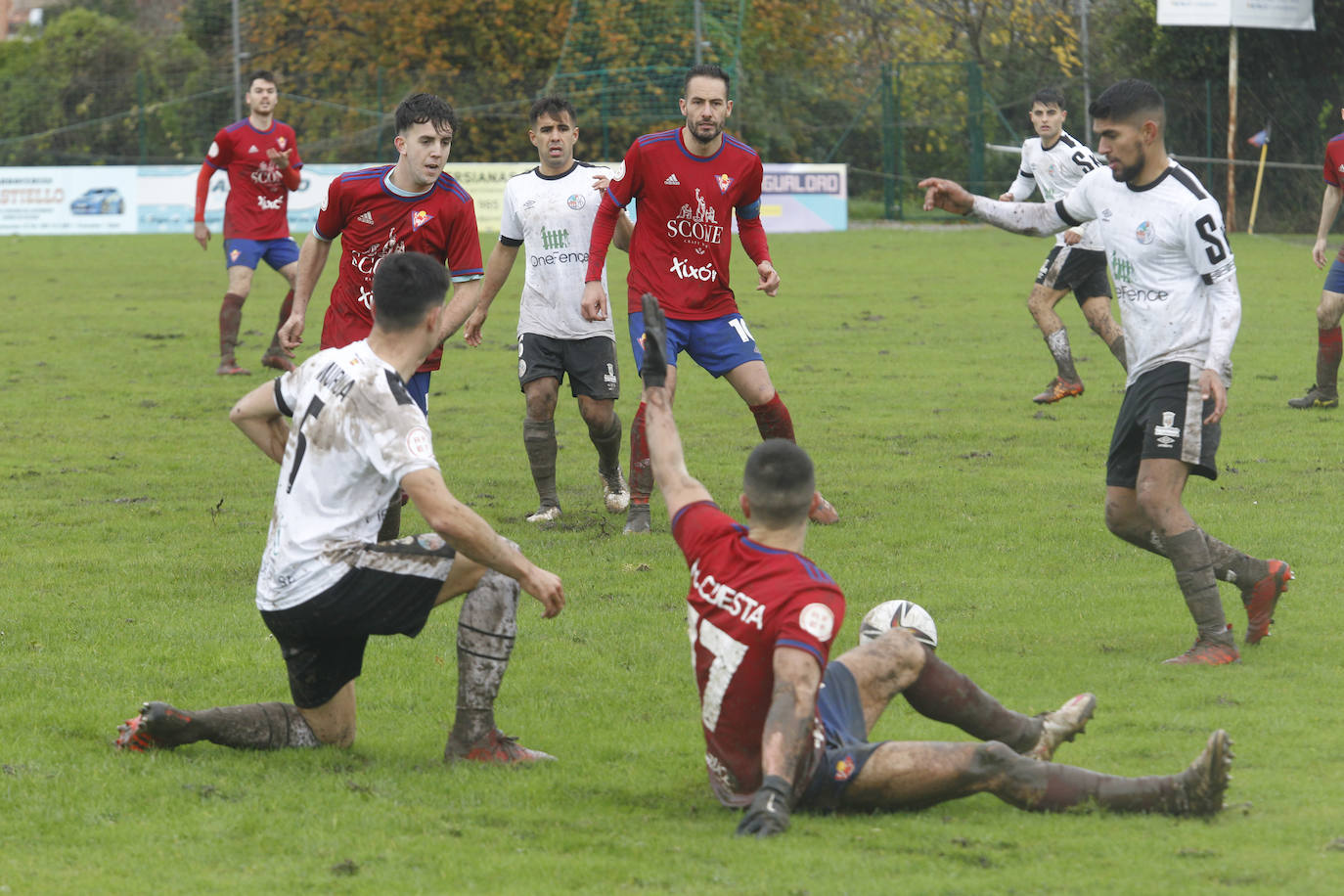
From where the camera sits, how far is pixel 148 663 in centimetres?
636

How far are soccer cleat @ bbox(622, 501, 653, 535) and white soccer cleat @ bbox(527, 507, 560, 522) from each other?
0.47 metres

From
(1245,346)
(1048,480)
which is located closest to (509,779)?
(1048,480)

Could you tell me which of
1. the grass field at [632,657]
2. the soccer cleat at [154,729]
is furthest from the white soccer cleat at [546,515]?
the soccer cleat at [154,729]

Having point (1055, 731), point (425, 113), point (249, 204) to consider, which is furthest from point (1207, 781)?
point (249, 204)

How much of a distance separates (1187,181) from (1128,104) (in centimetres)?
44

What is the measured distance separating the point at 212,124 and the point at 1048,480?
34.6m

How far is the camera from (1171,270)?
626 centimetres

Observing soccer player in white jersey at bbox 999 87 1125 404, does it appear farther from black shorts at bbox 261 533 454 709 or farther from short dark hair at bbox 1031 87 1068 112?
black shorts at bbox 261 533 454 709

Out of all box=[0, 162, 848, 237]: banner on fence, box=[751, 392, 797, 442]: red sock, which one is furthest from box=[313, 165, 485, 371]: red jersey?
box=[0, 162, 848, 237]: banner on fence

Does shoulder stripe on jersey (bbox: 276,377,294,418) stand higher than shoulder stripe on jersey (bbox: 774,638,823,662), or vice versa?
shoulder stripe on jersey (bbox: 276,377,294,418)

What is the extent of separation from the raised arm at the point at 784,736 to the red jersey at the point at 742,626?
0.16 feet

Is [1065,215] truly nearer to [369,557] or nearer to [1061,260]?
[369,557]

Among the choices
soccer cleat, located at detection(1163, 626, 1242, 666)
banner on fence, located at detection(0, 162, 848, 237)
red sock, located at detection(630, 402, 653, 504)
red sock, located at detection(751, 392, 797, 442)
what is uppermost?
banner on fence, located at detection(0, 162, 848, 237)

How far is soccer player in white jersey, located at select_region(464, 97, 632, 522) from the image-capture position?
9.14 metres
